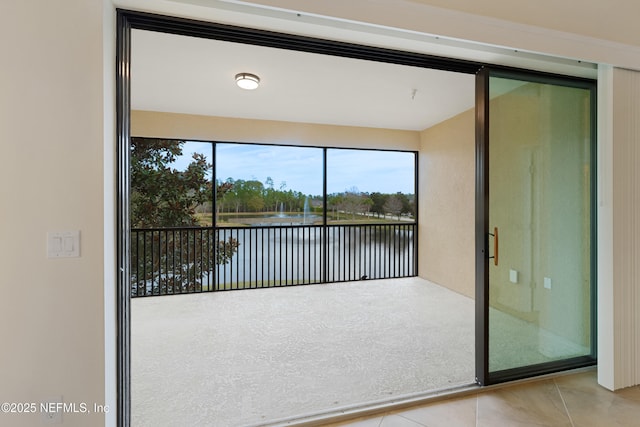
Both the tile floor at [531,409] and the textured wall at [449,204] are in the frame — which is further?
the textured wall at [449,204]

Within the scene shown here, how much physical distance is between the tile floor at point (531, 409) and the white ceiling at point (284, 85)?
270cm

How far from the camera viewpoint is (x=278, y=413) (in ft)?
6.07

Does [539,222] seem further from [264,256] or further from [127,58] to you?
[264,256]

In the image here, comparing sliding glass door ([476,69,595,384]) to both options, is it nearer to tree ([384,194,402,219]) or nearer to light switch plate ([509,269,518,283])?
light switch plate ([509,269,518,283])

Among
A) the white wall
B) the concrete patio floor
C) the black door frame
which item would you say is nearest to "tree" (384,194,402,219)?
the concrete patio floor

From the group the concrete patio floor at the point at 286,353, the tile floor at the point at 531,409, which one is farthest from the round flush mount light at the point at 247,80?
the tile floor at the point at 531,409

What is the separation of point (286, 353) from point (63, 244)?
1885mm

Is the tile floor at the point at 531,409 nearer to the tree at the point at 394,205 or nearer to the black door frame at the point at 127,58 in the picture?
the black door frame at the point at 127,58

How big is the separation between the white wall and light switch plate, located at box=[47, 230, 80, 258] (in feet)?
0.07

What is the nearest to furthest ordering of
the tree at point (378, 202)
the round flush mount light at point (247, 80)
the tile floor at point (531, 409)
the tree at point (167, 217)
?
the tile floor at point (531, 409) < the round flush mount light at point (247, 80) < the tree at point (167, 217) < the tree at point (378, 202)

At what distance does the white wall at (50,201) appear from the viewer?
1.24m

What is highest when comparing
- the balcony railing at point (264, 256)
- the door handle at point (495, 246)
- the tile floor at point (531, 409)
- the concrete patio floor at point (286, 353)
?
the door handle at point (495, 246)

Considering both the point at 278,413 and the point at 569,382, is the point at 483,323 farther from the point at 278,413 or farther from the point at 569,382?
the point at 278,413

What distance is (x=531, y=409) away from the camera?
189cm
